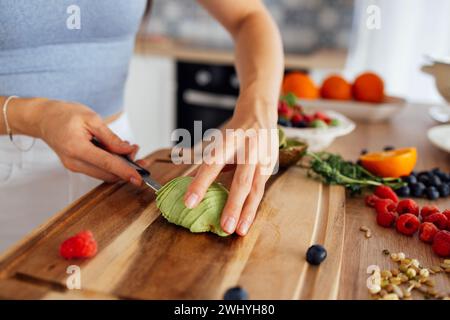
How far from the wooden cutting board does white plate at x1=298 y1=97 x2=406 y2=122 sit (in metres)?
0.72

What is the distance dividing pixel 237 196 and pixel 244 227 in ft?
0.17

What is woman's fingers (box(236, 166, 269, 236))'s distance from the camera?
82 centimetres

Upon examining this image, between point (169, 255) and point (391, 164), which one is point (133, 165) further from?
point (391, 164)

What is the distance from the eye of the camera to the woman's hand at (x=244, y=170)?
0.82 metres

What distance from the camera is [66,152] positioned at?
941 mm

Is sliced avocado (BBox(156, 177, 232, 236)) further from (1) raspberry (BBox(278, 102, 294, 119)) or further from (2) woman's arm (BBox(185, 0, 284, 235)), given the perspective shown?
(1) raspberry (BBox(278, 102, 294, 119))

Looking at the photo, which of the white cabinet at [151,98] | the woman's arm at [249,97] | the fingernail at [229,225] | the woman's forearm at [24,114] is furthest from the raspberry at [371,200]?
the white cabinet at [151,98]

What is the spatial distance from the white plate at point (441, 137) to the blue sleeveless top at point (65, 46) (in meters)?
0.82

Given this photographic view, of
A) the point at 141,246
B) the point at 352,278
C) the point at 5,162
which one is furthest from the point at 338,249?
the point at 5,162

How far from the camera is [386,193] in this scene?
1.02 meters

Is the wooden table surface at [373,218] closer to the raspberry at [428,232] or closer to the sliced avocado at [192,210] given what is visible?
the raspberry at [428,232]

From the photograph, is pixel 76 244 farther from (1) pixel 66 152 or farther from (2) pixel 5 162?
(2) pixel 5 162

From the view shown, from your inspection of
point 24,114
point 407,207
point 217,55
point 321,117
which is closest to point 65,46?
point 24,114
